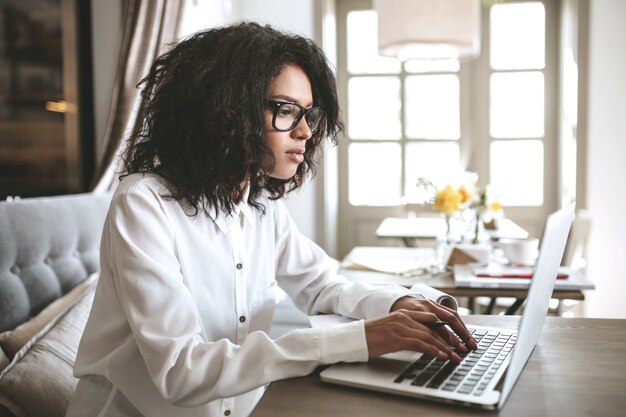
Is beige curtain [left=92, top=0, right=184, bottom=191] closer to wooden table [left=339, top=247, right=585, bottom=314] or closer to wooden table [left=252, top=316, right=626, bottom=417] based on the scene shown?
wooden table [left=339, top=247, right=585, bottom=314]

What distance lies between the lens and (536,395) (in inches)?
33.2

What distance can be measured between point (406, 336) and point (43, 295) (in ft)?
3.94

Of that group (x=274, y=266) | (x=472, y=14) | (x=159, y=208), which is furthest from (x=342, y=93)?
(x=159, y=208)

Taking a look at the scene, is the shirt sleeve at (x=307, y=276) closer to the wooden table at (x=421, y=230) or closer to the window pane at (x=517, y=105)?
the wooden table at (x=421, y=230)

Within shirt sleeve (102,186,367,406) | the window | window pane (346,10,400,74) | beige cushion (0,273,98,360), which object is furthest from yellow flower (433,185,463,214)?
window pane (346,10,400,74)

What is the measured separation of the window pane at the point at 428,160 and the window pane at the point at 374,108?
7.8 inches

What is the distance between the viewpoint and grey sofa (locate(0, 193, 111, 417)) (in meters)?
1.33

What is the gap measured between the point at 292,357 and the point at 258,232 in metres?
0.53

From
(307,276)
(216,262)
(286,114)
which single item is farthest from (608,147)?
(216,262)

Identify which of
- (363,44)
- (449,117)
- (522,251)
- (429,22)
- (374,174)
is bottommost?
(522,251)

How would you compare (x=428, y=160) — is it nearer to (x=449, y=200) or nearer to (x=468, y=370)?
(x=449, y=200)

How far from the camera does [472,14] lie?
282 cm

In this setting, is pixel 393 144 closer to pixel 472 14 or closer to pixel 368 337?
pixel 472 14

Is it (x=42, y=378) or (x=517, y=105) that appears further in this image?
(x=517, y=105)
